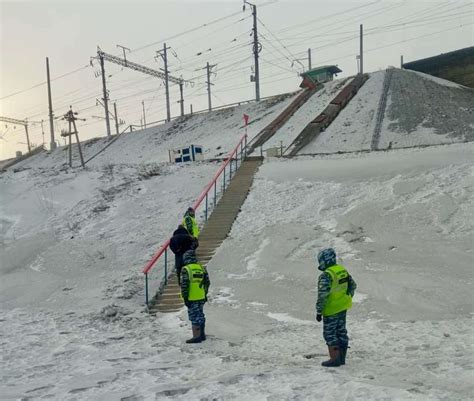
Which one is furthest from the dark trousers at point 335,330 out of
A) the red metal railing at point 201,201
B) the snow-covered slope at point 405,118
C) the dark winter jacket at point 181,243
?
the snow-covered slope at point 405,118

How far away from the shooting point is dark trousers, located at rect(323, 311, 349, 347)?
564 centimetres

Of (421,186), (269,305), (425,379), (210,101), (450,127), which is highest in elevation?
(210,101)

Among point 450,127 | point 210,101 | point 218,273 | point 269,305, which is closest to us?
point 269,305

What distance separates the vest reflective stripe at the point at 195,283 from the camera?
7020 millimetres

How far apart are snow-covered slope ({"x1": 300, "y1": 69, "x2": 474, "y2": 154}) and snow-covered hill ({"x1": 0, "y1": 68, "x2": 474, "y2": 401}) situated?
15.8ft

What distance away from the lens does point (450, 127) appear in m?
24.5

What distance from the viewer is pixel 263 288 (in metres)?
9.88

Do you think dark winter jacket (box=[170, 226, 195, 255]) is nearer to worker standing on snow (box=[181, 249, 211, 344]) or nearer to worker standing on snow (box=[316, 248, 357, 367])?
worker standing on snow (box=[181, 249, 211, 344])

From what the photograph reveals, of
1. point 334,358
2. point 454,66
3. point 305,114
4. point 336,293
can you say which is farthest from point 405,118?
point 334,358

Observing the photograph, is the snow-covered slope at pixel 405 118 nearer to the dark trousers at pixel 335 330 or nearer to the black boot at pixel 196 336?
Result: the black boot at pixel 196 336

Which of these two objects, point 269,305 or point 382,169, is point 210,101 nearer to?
point 382,169

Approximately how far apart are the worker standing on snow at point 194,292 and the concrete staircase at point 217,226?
7.85 feet

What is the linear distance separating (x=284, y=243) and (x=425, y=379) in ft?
24.5

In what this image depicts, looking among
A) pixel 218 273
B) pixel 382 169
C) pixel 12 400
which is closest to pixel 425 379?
pixel 12 400
